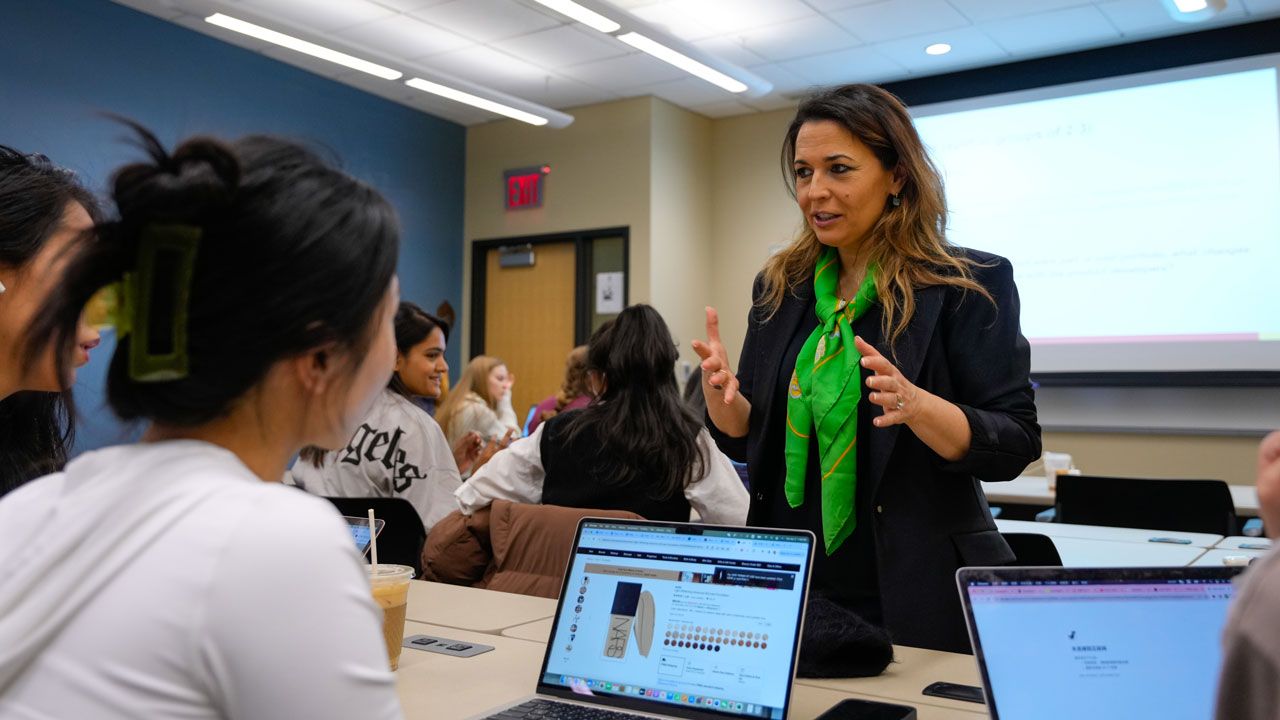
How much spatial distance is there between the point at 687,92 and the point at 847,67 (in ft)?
3.68

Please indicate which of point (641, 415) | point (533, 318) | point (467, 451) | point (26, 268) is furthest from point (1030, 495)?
point (533, 318)

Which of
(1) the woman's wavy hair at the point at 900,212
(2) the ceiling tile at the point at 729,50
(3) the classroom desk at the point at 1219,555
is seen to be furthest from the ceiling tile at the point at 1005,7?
(1) the woman's wavy hair at the point at 900,212

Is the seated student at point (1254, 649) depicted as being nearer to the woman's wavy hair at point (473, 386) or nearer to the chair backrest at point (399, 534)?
the chair backrest at point (399, 534)

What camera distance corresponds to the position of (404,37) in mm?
5953

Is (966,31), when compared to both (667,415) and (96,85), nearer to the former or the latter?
(667,415)

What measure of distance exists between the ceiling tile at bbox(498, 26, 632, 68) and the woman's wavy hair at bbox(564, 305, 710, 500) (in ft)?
11.4

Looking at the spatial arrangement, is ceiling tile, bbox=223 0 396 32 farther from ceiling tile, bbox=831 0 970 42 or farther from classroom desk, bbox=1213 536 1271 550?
classroom desk, bbox=1213 536 1271 550

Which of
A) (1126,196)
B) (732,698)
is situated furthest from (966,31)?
(732,698)

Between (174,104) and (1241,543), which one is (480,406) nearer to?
(174,104)

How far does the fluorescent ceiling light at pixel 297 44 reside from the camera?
503cm

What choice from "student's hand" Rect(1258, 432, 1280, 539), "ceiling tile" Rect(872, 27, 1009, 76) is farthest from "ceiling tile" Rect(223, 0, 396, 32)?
"student's hand" Rect(1258, 432, 1280, 539)

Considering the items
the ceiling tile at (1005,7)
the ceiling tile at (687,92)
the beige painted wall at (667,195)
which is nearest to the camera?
the ceiling tile at (1005,7)

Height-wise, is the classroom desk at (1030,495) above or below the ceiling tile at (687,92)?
below

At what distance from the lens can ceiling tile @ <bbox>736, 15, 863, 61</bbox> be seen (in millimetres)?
5684
